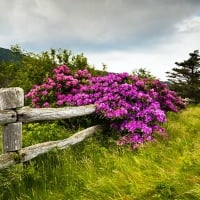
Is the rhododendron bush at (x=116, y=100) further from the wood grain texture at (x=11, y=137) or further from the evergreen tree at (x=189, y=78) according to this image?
the evergreen tree at (x=189, y=78)

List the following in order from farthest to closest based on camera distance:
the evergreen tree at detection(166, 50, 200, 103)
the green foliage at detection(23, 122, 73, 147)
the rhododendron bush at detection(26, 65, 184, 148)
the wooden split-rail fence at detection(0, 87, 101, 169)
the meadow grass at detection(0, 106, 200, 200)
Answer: the evergreen tree at detection(166, 50, 200, 103)
the rhododendron bush at detection(26, 65, 184, 148)
the green foliage at detection(23, 122, 73, 147)
the wooden split-rail fence at detection(0, 87, 101, 169)
the meadow grass at detection(0, 106, 200, 200)

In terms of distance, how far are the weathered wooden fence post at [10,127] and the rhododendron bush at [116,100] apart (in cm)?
254

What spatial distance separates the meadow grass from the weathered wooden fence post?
330mm

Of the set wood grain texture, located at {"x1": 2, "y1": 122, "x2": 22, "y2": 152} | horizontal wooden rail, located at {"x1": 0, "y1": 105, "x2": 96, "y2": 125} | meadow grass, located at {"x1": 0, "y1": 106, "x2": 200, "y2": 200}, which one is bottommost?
meadow grass, located at {"x1": 0, "y1": 106, "x2": 200, "y2": 200}

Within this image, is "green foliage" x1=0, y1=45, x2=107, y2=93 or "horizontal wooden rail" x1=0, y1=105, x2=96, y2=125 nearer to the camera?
"horizontal wooden rail" x1=0, y1=105, x2=96, y2=125

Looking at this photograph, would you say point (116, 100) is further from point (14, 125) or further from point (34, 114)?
point (14, 125)

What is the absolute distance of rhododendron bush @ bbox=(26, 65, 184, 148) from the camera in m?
8.41

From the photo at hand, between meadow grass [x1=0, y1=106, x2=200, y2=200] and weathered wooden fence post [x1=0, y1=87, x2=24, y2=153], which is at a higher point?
weathered wooden fence post [x1=0, y1=87, x2=24, y2=153]

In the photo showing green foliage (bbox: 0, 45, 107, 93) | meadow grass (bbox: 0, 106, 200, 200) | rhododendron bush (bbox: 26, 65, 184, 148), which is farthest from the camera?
green foliage (bbox: 0, 45, 107, 93)

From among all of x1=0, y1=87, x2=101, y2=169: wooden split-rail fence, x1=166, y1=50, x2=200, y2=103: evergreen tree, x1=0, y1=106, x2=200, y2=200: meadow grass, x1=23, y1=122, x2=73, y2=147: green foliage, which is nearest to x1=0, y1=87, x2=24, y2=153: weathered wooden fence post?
x1=0, y1=87, x2=101, y2=169: wooden split-rail fence

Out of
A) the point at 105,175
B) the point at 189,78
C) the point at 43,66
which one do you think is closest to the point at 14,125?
the point at 105,175

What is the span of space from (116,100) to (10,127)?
11.1 ft

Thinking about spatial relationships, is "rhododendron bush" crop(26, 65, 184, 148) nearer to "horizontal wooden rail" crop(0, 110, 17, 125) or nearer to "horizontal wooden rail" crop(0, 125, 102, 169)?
"horizontal wooden rail" crop(0, 125, 102, 169)

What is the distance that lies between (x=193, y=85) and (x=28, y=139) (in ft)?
123
